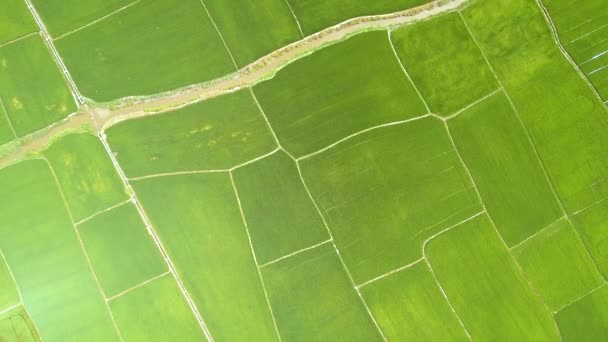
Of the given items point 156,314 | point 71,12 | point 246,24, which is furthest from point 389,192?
point 71,12

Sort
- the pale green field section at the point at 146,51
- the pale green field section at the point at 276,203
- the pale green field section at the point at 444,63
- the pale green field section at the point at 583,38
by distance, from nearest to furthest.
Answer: the pale green field section at the point at 276,203, the pale green field section at the point at 146,51, the pale green field section at the point at 444,63, the pale green field section at the point at 583,38

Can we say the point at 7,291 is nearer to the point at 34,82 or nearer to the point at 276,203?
the point at 34,82

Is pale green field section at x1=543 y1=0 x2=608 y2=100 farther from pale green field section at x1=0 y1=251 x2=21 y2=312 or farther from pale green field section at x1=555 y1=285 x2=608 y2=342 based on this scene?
pale green field section at x1=0 y1=251 x2=21 y2=312

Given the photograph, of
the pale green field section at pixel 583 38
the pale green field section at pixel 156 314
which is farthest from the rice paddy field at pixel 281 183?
the pale green field section at pixel 583 38

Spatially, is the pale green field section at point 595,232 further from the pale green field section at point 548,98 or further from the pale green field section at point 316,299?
the pale green field section at point 316,299

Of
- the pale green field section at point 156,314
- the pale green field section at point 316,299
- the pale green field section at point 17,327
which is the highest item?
the pale green field section at point 17,327

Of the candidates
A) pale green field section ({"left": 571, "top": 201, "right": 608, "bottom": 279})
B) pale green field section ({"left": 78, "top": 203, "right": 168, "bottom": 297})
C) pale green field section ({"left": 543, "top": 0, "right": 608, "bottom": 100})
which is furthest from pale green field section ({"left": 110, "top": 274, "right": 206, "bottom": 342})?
pale green field section ({"left": 543, "top": 0, "right": 608, "bottom": 100})
